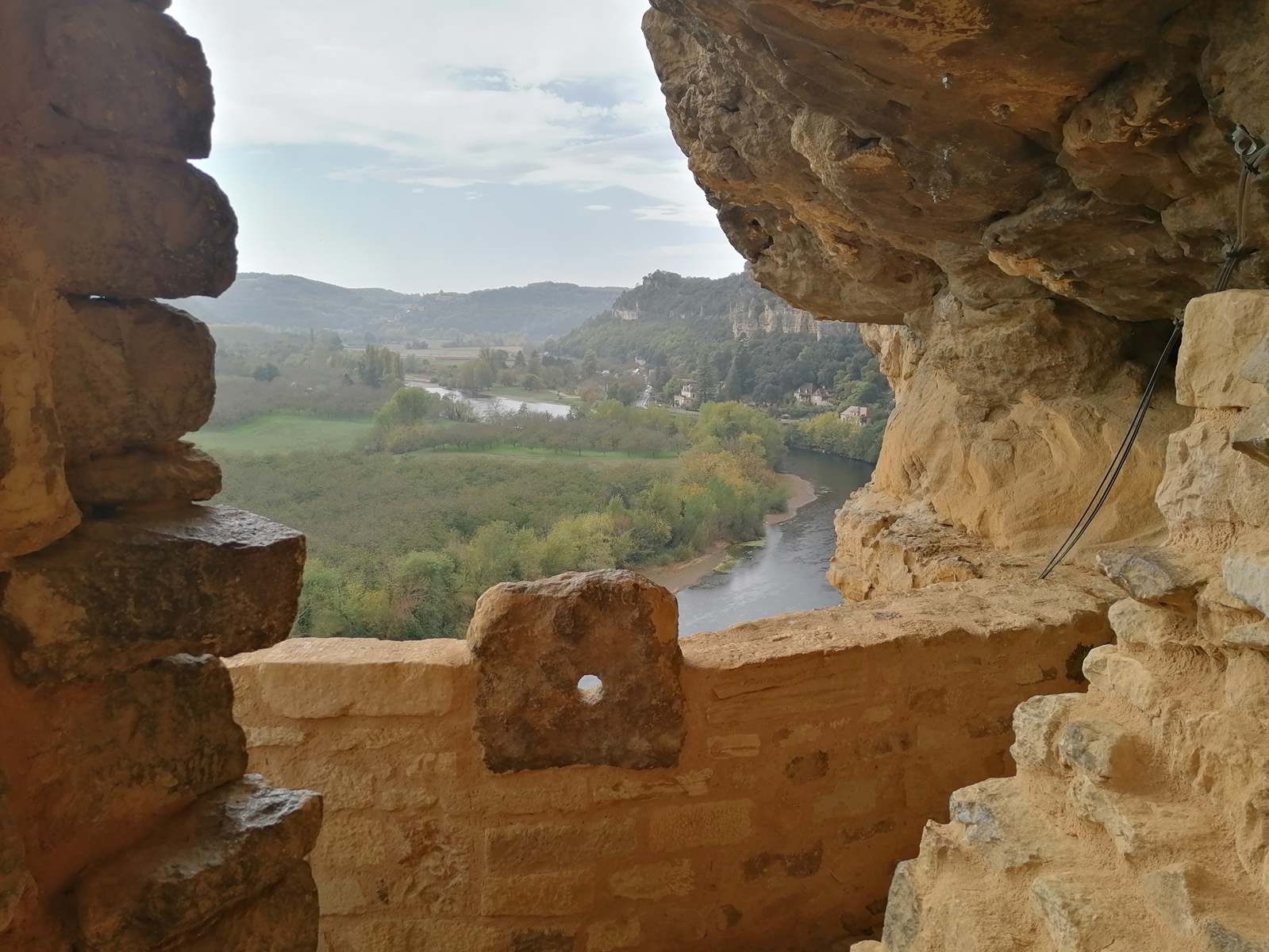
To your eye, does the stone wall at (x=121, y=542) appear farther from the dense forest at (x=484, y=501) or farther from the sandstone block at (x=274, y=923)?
the dense forest at (x=484, y=501)

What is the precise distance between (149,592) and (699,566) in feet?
19.4

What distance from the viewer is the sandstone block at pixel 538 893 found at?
2.53 meters

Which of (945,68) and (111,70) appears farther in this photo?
(945,68)

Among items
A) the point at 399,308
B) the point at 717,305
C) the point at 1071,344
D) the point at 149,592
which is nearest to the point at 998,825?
the point at 149,592

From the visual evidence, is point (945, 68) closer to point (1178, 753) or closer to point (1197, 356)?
point (1197, 356)

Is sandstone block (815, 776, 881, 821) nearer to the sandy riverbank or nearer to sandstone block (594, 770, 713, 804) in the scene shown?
sandstone block (594, 770, 713, 804)

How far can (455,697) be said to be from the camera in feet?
8.02

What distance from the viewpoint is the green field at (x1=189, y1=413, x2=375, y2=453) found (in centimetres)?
664

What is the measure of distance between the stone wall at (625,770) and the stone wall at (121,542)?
27.3 inches

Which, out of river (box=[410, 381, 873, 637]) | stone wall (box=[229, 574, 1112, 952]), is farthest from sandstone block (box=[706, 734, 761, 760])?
river (box=[410, 381, 873, 637])

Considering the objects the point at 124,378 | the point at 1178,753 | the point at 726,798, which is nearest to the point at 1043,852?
the point at 1178,753

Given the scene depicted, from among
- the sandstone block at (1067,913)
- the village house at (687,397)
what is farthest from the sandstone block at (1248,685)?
the village house at (687,397)

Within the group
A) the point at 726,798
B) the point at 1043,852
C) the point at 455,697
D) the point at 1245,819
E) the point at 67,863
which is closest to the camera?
the point at 1245,819

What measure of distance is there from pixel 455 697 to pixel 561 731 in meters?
0.30
